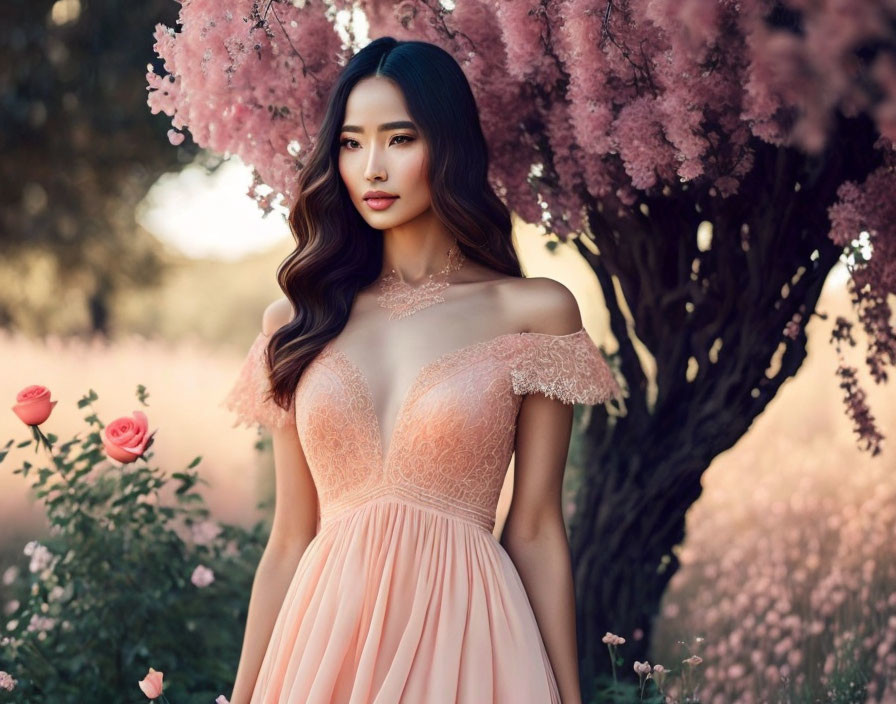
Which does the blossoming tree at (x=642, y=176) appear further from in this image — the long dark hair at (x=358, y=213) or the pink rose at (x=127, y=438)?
the pink rose at (x=127, y=438)

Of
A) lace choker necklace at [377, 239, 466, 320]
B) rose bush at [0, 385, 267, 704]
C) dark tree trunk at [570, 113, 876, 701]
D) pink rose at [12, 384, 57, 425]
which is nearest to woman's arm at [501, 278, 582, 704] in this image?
lace choker necklace at [377, 239, 466, 320]

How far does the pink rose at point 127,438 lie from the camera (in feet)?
11.0

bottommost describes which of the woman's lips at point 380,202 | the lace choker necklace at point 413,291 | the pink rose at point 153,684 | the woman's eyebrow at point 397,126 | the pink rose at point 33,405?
→ the pink rose at point 153,684

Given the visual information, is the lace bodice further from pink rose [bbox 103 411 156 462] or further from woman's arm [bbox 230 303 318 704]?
pink rose [bbox 103 411 156 462]

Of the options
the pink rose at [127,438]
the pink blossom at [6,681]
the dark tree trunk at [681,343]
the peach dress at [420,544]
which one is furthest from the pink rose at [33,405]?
the dark tree trunk at [681,343]

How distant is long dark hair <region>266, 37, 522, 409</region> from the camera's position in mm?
2584

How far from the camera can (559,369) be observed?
251 centimetres

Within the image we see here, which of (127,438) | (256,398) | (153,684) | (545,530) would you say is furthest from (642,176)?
(153,684)

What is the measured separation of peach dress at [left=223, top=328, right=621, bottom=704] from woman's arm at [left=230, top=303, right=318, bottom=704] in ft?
0.21

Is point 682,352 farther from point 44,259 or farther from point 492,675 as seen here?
point 44,259

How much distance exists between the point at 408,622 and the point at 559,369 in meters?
0.62

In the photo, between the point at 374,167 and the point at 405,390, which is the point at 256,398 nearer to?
the point at 405,390

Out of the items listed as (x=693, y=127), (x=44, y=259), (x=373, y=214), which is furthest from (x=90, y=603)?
(x=44, y=259)

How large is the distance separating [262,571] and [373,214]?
0.84 meters
